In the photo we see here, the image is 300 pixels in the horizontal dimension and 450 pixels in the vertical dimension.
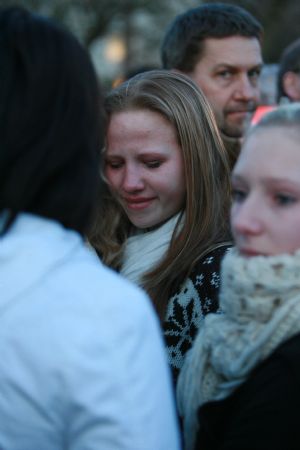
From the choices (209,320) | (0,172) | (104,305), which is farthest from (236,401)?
(0,172)

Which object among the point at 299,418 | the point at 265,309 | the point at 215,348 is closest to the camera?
the point at 299,418

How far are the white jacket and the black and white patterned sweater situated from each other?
85cm

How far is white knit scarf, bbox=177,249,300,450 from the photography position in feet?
4.23

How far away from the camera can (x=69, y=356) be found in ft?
3.40

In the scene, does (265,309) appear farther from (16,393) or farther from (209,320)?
(16,393)

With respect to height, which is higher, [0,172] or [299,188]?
[0,172]

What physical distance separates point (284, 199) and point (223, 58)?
2641 millimetres

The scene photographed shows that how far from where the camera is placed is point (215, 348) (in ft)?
4.72

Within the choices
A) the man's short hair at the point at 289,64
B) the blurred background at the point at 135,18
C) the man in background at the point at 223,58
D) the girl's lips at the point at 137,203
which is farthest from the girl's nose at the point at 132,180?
the blurred background at the point at 135,18

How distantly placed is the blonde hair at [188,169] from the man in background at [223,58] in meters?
1.50

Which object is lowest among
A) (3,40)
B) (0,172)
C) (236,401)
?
(236,401)

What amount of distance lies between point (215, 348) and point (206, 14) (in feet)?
9.55

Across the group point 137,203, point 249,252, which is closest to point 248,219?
point 249,252

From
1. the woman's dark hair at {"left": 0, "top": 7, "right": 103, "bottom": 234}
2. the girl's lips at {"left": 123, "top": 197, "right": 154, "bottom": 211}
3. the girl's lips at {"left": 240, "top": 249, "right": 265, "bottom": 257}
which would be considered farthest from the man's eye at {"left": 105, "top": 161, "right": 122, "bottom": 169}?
the woman's dark hair at {"left": 0, "top": 7, "right": 103, "bottom": 234}
